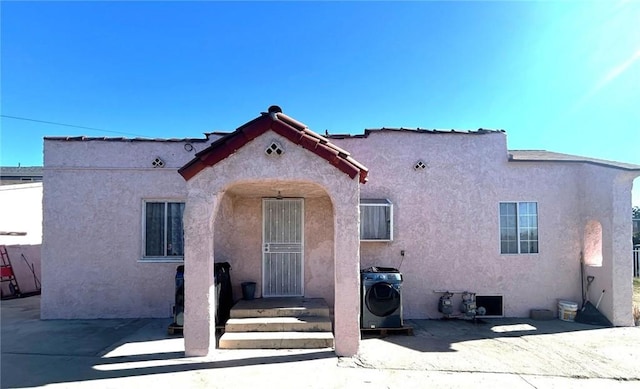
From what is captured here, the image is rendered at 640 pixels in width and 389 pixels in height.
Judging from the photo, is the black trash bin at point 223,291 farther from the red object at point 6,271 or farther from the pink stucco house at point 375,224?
the red object at point 6,271

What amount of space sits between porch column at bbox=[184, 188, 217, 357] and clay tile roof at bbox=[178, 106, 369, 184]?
56 cm

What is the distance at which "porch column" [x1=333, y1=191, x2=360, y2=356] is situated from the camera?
6.63m

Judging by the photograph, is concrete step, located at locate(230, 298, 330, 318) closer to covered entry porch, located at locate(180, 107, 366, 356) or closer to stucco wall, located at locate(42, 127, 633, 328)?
stucco wall, located at locate(42, 127, 633, 328)

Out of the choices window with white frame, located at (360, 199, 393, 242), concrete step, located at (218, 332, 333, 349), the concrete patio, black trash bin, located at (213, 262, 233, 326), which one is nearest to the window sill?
black trash bin, located at (213, 262, 233, 326)

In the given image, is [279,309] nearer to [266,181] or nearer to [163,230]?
[266,181]

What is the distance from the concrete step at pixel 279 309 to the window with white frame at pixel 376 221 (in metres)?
2.17

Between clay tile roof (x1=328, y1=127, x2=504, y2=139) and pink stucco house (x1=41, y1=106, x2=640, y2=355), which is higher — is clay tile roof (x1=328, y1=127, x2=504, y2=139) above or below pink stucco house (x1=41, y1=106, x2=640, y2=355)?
above

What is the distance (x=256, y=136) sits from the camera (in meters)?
6.64

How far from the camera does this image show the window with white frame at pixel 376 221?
30.9 ft

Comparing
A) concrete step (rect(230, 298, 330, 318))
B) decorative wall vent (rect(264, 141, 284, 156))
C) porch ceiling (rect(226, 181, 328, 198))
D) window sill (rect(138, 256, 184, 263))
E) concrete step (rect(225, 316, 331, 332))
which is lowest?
concrete step (rect(225, 316, 331, 332))

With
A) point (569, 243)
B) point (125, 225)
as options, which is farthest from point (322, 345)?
point (569, 243)

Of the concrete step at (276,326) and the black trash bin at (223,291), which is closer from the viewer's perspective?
the concrete step at (276,326)

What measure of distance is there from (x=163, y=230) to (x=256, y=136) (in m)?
4.93

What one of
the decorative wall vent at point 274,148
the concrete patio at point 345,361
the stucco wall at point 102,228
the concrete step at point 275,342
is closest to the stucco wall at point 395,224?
the stucco wall at point 102,228
